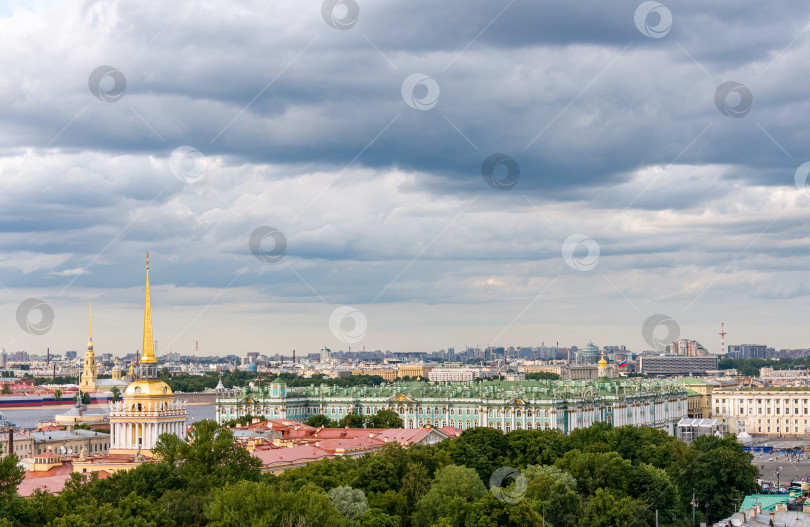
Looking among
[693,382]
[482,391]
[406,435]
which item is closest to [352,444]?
[406,435]

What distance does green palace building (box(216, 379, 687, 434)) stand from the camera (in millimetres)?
93750

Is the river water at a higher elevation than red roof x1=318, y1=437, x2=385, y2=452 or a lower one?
lower

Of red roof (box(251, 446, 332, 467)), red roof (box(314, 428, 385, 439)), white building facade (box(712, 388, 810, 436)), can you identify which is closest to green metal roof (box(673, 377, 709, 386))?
white building facade (box(712, 388, 810, 436))

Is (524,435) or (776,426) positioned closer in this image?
(524,435)

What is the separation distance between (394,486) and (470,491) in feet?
12.0

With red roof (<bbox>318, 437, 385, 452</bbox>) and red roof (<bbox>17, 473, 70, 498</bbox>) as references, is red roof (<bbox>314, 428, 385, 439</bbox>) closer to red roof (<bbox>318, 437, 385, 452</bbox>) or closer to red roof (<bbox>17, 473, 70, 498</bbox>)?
red roof (<bbox>318, 437, 385, 452</bbox>)

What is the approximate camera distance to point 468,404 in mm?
96375

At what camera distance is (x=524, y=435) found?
63094mm

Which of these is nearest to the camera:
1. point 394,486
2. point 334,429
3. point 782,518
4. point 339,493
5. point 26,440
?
point 782,518

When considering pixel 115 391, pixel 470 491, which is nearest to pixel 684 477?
pixel 470 491

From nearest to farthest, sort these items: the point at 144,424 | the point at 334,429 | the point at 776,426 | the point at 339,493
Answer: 1. the point at 339,493
2. the point at 144,424
3. the point at 334,429
4. the point at 776,426

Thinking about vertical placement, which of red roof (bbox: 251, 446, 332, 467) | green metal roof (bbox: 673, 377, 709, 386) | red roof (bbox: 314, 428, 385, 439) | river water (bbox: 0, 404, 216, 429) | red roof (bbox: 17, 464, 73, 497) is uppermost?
red roof (bbox: 17, 464, 73, 497)

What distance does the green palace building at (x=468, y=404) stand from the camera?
308 ft

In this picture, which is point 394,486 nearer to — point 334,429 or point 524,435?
point 524,435
